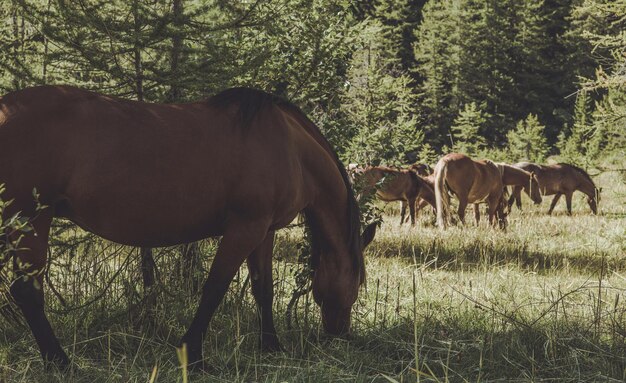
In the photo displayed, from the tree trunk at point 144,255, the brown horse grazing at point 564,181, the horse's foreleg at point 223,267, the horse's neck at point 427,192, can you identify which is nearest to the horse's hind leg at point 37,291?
the horse's foreleg at point 223,267

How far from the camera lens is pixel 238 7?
16.6 ft

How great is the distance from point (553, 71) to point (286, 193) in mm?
45203

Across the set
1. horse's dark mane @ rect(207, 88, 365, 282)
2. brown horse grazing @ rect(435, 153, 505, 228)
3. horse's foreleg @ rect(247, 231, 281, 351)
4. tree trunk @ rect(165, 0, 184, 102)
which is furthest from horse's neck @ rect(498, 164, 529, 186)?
horse's foreleg @ rect(247, 231, 281, 351)

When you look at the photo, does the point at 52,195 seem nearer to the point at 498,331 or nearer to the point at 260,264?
the point at 260,264

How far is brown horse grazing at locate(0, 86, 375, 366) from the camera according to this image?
11.3ft

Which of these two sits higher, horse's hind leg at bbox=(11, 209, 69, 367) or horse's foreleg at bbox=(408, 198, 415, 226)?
horse's hind leg at bbox=(11, 209, 69, 367)

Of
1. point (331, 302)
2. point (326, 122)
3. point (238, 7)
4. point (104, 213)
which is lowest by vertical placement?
point (331, 302)

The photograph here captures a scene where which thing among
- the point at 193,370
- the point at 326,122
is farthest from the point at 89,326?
the point at 326,122

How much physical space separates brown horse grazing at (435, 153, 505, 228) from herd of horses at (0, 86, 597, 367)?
8.61m

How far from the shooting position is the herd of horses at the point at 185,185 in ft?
11.3

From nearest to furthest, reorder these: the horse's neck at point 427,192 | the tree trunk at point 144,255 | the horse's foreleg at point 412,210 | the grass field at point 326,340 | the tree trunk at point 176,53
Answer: the grass field at point 326,340, the tree trunk at point 176,53, the tree trunk at point 144,255, the horse's foreleg at point 412,210, the horse's neck at point 427,192

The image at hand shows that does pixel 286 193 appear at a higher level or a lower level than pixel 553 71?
lower

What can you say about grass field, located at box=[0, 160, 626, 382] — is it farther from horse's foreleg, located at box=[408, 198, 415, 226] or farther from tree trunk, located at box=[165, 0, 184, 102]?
horse's foreleg, located at box=[408, 198, 415, 226]

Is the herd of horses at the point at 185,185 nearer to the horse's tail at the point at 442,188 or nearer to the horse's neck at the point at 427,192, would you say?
the horse's tail at the point at 442,188
